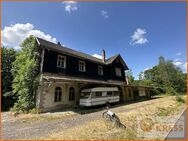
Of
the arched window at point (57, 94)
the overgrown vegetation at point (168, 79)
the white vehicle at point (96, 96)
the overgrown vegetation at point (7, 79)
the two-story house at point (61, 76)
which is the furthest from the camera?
the overgrown vegetation at point (168, 79)

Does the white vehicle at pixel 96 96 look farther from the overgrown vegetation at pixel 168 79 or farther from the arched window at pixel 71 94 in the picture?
the overgrown vegetation at pixel 168 79

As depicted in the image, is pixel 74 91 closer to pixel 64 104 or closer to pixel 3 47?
pixel 64 104

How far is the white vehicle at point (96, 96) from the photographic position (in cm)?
1420

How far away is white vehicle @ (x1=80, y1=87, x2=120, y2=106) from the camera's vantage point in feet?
46.6

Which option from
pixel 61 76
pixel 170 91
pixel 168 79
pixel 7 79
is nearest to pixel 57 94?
pixel 61 76

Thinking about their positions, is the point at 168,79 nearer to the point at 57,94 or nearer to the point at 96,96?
the point at 96,96

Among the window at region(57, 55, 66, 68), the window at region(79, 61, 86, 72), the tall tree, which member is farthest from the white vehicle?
the tall tree

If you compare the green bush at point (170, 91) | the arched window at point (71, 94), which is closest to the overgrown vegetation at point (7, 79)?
the arched window at point (71, 94)

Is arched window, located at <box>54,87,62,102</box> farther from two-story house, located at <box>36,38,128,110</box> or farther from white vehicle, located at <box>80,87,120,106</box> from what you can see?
white vehicle, located at <box>80,87,120,106</box>

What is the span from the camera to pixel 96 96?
14922mm

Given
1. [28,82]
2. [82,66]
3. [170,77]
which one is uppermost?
[170,77]

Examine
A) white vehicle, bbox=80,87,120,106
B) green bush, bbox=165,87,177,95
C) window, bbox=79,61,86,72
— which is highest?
window, bbox=79,61,86,72

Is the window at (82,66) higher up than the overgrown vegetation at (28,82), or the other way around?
the window at (82,66)

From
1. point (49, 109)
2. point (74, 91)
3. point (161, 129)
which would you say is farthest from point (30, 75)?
point (161, 129)
